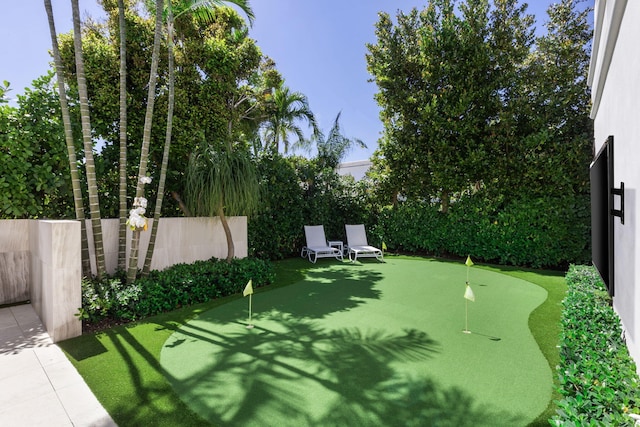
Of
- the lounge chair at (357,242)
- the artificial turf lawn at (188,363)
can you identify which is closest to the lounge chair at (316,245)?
the lounge chair at (357,242)

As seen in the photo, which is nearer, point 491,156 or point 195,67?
point 195,67

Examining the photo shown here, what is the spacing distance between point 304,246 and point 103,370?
782cm

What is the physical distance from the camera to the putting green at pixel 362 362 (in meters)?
2.54

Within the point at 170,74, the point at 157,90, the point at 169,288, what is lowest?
the point at 169,288

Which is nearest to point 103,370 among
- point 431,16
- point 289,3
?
point 289,3

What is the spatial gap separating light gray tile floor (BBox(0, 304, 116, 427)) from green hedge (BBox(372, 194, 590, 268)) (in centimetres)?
1001

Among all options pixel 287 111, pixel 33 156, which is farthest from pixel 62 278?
pixel 287 111

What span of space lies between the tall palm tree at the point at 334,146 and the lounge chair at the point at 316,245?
3294 mm

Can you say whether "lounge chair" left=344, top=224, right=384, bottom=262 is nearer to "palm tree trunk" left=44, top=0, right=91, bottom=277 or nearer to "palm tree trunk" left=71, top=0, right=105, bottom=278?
"palm tree trunk" left=71, top=0, right=105, bottom=278

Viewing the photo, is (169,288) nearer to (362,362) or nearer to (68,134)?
(68,134)

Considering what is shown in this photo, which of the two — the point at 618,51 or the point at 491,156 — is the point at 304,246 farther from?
the point at 618,51

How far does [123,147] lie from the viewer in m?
5.14

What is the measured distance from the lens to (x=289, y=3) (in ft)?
29.0

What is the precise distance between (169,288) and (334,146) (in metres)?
9.07
